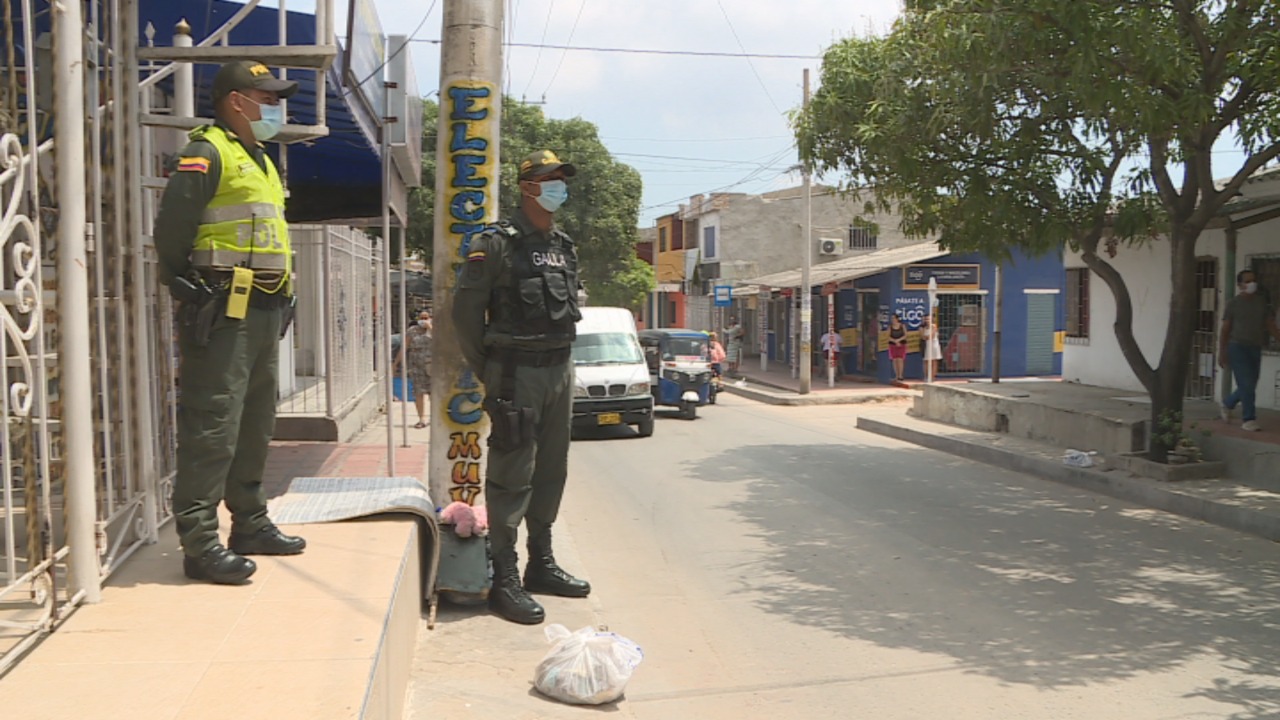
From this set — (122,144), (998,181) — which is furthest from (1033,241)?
(122,144)

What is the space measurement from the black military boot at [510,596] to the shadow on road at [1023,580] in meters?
1.84

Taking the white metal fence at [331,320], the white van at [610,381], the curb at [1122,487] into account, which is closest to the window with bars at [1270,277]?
the curb at [1122,487]

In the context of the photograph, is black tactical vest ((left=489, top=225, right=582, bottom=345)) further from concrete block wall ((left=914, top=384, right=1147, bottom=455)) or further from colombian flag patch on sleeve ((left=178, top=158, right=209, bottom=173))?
concrete block wall ((left=914, top=384, right=1147, bottom=455))

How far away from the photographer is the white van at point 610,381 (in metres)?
16.2

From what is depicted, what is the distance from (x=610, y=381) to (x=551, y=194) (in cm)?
1110

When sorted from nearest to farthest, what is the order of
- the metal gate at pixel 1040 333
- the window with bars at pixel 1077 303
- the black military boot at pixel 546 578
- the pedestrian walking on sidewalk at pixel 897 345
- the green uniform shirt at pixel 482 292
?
1. the green uniform shirt at pixel 482 292
2. the black military boot at pixel 546 578
3. the window with bars at pixel 1077 303
4. the pedestrian walking on sidewalk at pixel 897 345
5. the metal gate at pixel 1040 333

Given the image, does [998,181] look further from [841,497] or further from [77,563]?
[77,563]

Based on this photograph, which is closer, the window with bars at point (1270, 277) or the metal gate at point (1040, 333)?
the window with bars at point (1270, 277)

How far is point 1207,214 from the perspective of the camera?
10.9 metres

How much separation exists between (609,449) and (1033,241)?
252 inches

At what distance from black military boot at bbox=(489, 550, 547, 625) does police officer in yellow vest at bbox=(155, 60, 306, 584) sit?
4.98ft

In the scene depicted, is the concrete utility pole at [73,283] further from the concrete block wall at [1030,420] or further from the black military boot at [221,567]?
the concrete block wall at [1030,420]

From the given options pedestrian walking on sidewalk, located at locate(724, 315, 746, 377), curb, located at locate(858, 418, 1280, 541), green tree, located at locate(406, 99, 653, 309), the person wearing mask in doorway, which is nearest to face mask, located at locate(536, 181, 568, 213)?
curb, located at locate(858, 418, 1280, 541)

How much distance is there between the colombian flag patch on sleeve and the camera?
13.0 ft
